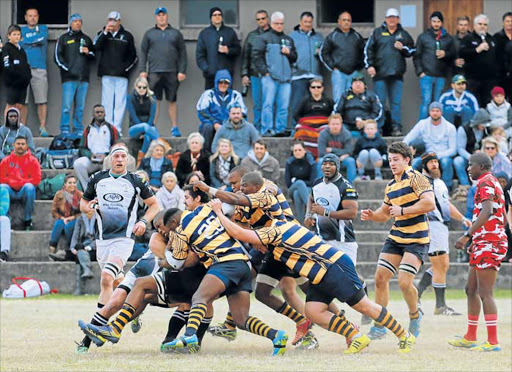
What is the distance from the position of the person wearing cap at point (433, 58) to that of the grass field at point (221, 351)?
7240mm

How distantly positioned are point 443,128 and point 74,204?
6675 mm

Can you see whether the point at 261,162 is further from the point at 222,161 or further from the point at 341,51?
the point at 341,51

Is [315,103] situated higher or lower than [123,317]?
higher

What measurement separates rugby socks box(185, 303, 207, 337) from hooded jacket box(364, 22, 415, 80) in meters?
11.1

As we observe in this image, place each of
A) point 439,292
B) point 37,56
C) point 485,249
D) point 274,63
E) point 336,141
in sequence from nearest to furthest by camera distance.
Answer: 1. point 485,249
2. point 439,292
3. point 336,141
4. point 274,63
5. point 37,56

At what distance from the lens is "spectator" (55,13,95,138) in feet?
69.5

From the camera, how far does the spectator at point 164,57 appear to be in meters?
21.1

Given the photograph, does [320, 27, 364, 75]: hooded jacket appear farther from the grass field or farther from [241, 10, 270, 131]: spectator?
the grass field

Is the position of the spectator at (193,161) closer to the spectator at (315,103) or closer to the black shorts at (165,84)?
the spectator at (315,103)

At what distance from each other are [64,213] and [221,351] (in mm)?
7592

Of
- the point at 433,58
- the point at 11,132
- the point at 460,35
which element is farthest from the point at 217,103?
the point at 460,35

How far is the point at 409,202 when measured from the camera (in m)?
11.9

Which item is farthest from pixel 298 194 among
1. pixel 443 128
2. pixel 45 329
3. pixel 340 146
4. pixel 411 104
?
pixel 45 329

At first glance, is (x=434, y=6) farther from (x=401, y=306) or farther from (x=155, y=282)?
(x=155, y=282)
